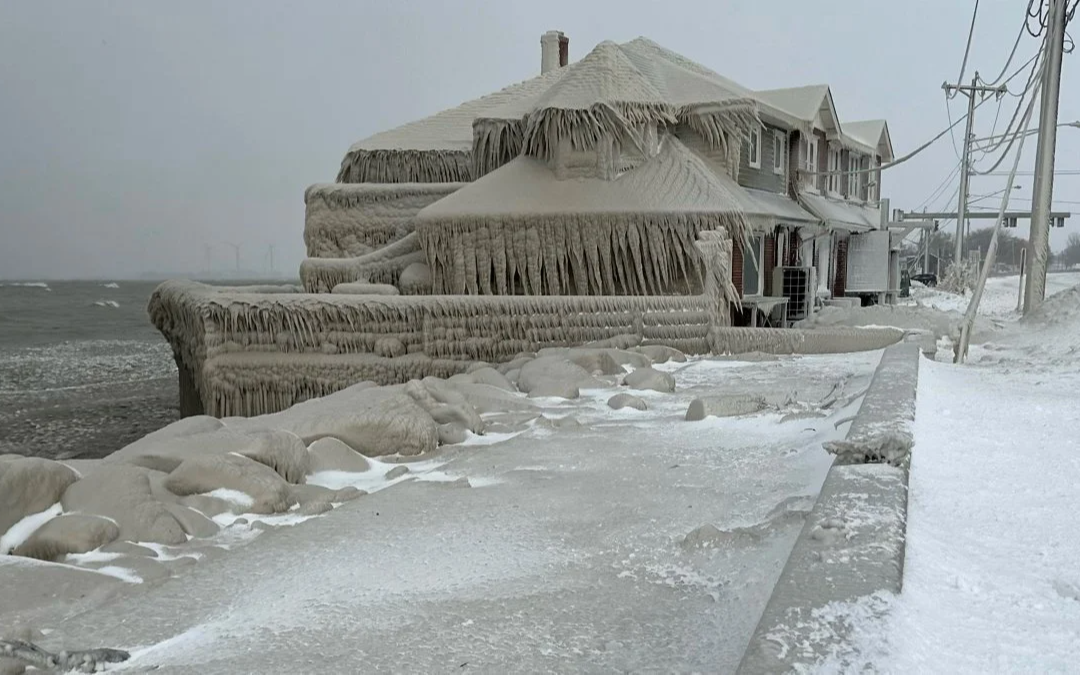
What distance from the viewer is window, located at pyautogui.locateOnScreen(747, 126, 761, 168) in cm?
1889

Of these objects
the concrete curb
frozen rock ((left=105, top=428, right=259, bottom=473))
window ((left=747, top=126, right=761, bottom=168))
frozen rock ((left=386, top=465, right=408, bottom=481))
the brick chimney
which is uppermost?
the brick chimney

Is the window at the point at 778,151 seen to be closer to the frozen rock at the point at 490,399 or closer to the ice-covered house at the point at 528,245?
the ice-covered house at the point at 528,245

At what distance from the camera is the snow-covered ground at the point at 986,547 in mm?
2023

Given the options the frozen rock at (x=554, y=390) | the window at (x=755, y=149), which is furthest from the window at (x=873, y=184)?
the frozen rock at (x=554, y=390)

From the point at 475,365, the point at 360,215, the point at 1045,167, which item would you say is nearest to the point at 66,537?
the point at 475,365

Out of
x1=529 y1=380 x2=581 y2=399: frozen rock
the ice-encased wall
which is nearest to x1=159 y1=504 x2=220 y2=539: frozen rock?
x1=529 y1=380 x2=581 y2=399: frozen rock

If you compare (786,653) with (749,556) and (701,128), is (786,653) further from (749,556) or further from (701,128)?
(701,128)

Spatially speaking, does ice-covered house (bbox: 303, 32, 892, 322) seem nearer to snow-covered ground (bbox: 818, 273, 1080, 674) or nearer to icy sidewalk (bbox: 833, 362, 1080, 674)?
snow-covered ground (bbox: 818, 273, 1080, 674)

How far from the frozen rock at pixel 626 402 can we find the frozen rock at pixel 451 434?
1386 millimetres

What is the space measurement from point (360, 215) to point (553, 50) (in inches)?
380

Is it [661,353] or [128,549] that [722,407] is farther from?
[128,549]

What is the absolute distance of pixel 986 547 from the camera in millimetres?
2811

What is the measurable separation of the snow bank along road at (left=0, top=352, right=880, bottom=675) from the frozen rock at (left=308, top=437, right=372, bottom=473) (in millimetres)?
98

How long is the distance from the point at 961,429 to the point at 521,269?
38.6ft
